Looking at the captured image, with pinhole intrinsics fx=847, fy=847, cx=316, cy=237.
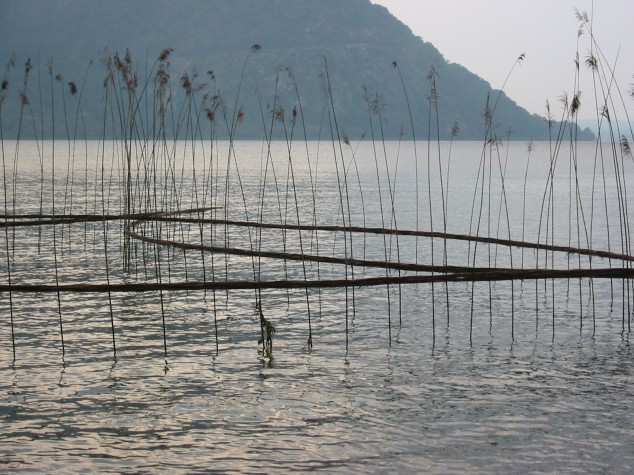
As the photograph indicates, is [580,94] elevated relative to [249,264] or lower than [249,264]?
elevated

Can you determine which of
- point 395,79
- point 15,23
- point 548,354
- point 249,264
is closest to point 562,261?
point 249,264

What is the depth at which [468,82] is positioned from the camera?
630 ft

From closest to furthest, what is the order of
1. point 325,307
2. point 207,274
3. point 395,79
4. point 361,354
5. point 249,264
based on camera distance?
1. point 361,354
2. point 325,307
3. point 207,274
4. point 249,264
5. point 395,79

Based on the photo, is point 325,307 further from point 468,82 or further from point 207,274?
point 468,82

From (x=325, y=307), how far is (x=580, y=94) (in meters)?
4.00

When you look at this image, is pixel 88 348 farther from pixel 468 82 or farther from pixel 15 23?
pixel 15 23

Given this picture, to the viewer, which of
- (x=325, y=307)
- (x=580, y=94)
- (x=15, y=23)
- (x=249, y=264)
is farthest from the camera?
(x=15, y=23)

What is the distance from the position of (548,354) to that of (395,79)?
6972 inches

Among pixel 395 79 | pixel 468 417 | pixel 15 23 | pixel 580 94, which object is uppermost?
pixel 15 23

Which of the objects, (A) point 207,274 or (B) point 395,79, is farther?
(B) point 395,79

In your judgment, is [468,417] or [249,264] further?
[249,264]

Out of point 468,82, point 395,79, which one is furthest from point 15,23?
point 468,82

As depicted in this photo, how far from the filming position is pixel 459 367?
7738 mm

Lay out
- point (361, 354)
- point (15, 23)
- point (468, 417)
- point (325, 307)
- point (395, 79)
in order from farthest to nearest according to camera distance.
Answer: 1. point (15, 23)
2. point (395, 79)
3. point (325, 307)
4. point (361, 354)
5. point (468, 417)
